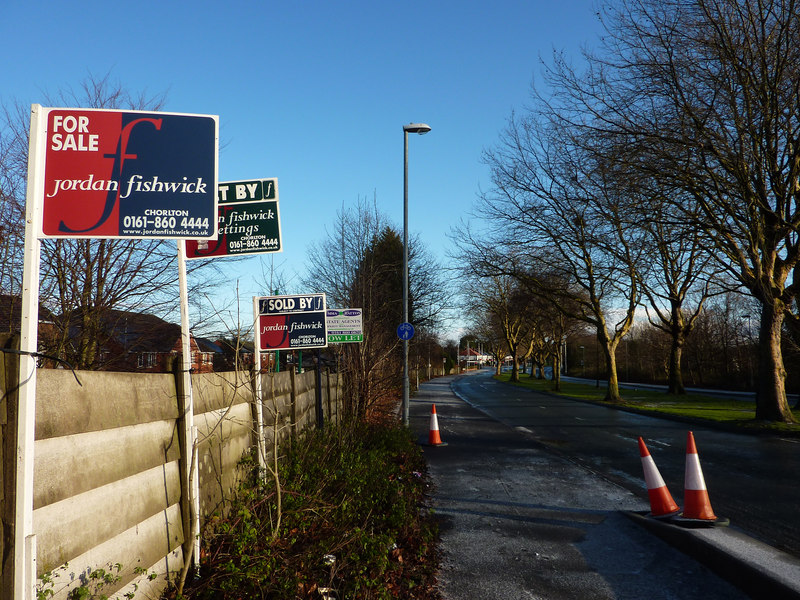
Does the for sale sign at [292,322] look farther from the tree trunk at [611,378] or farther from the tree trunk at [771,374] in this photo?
the tree trunk at [611,378]

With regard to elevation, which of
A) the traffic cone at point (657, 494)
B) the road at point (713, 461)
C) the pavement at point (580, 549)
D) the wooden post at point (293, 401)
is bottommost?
the road at point (713, 461)

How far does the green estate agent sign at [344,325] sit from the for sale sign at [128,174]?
8.57 metres

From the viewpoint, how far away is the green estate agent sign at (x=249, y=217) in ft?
19.6

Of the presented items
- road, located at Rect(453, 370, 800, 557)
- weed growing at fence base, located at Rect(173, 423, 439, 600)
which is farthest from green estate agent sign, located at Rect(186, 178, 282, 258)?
road, located at Rect(453, 370, 800, 557)

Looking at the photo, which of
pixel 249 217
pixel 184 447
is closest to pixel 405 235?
pixel 249 217

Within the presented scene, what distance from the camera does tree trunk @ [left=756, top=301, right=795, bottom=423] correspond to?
16719mm

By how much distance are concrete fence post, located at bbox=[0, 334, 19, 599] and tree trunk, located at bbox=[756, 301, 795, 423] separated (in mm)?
18405

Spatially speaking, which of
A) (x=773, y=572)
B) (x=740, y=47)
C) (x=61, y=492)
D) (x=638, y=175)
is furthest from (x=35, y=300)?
(x=740, y=47)

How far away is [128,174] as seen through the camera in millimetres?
3570

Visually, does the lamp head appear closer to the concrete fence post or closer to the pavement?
the pavement

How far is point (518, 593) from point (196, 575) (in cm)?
236

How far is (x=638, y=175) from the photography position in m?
15.8

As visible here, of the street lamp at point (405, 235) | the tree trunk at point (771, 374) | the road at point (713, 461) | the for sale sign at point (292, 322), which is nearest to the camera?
the road at point (713, 461)

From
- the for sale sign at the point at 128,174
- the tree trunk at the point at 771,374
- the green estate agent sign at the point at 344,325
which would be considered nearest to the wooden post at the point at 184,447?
the for sale sign at the point at 128,174
